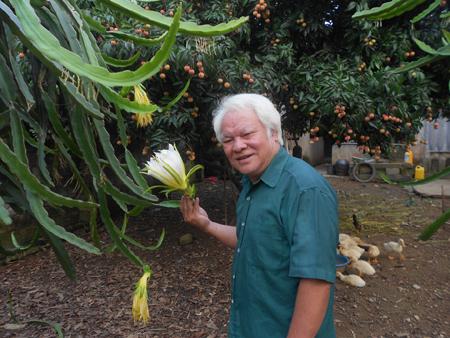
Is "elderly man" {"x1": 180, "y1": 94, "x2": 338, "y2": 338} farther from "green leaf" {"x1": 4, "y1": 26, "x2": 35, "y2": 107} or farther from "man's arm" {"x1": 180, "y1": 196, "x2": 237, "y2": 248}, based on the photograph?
"green leaf" {"x1": 4, "y1": 26, "x2": 35, "y2": 107}

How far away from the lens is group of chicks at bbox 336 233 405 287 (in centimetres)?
329

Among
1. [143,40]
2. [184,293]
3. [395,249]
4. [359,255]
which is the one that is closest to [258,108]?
[143,40]

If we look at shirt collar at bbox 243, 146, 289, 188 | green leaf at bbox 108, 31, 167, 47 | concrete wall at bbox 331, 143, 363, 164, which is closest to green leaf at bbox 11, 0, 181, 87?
green leaf at bbox 108, 31, 167, 47

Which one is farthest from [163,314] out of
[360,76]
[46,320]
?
[360,76]

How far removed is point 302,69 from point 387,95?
69 centimetres

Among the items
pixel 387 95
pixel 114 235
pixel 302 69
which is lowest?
pixel 114 235

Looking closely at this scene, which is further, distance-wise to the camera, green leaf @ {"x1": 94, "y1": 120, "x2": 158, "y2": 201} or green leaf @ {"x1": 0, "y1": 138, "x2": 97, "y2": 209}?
green leaf @ {"x1": 94, "y1": 120, "x2": 158, "y2": 201}

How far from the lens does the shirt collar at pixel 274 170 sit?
133 cm

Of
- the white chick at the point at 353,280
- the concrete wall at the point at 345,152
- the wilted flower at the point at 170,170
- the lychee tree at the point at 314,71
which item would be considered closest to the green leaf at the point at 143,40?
the wilted flower at the point at 170,170

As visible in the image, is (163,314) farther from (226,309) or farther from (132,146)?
(132,146)

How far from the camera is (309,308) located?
1188 millimetres

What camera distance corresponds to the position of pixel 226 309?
2957 millimetres

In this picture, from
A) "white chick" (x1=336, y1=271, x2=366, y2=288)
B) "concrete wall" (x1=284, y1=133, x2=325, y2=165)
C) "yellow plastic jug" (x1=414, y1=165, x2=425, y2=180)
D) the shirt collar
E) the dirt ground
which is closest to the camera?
the shirt collar

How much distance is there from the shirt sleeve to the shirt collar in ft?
0.32
